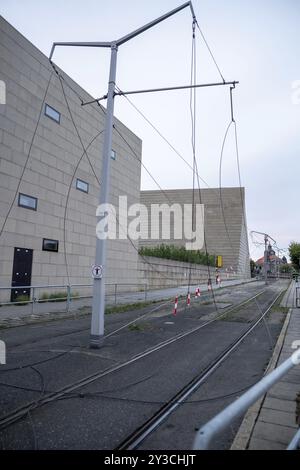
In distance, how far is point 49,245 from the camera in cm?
1894

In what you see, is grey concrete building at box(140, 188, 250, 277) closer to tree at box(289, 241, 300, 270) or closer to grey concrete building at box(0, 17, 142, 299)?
tree at box(289, 241, 300, 270)

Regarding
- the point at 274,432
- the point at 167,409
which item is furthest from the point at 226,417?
the point at 167,409

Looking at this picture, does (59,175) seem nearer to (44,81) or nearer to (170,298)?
(44,81)

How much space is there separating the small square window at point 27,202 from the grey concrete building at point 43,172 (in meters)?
0.03

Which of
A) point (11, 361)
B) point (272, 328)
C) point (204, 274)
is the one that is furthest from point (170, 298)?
point (204, 274)

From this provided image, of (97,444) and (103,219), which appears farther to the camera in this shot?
(103,219)

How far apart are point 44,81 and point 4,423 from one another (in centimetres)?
1759

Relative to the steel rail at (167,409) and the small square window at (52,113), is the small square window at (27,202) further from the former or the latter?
the steel rail at (167,409)

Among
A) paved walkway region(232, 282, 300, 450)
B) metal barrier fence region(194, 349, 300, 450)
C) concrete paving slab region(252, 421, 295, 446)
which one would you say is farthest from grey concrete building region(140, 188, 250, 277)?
metal barrier fence region(194, 349, 300, 450)

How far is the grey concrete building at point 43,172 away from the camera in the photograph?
643 inches

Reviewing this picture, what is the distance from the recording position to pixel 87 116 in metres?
22.3

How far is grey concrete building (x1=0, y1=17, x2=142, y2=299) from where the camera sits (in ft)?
53.6

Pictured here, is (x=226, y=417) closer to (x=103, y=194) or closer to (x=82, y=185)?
(x=103, y=194)

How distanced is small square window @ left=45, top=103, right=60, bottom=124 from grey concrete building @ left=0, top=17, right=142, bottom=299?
4 centimetres
